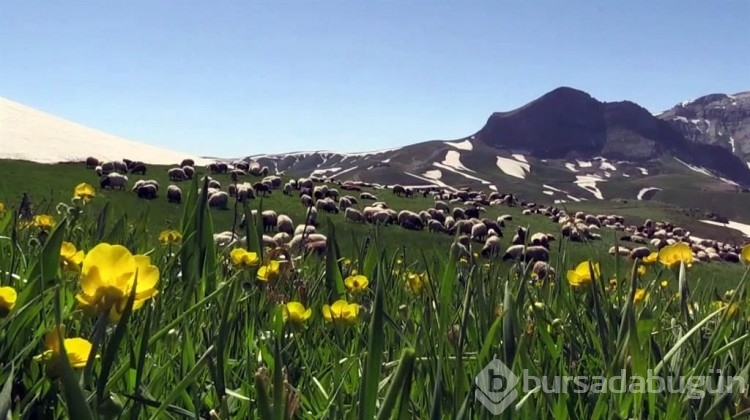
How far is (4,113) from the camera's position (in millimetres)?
79062

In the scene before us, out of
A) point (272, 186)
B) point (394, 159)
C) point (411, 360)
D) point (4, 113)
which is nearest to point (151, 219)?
point (272, 186)

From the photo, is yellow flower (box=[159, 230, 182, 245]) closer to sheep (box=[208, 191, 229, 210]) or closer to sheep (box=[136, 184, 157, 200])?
sheep (box=[208, 191, 229, 210])

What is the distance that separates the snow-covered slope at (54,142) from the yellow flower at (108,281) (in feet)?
194

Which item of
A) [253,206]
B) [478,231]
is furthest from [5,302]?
[253,206]

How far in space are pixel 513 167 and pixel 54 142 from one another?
119 meters

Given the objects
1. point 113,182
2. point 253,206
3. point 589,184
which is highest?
point 113,182

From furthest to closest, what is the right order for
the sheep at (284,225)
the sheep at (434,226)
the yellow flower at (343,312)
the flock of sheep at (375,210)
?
the sheep at (434,226) → the flock of sheep at (375,210) → the sheep at (284,225) → the yellow flower at (343,312)

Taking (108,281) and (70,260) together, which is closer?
Result: (108,281)

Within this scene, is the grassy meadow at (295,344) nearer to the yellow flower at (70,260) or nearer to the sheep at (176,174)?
the yellow flower at (70,260)

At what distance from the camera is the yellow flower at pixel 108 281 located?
1040mm

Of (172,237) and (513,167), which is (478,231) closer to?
(172,237)

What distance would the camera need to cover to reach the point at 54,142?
223 ft

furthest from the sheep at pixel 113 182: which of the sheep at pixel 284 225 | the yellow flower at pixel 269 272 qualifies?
the yellow flower at pixel 269 272

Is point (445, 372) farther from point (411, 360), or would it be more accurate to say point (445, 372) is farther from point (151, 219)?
point (151, 219)
